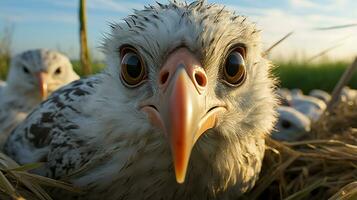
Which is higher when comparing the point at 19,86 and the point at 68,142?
the point at 68,142

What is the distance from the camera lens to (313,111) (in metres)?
6.83

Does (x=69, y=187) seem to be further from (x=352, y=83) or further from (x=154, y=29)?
(x=352, y=83)

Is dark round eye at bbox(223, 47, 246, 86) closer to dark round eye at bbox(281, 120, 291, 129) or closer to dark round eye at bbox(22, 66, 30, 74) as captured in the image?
dark round eye at bbox(281, 120, 291, 129)

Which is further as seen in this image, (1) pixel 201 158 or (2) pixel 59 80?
(2) pixel 59 80

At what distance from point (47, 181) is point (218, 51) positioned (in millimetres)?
997

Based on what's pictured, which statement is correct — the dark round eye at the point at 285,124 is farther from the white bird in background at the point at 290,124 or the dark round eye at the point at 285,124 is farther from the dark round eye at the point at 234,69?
the dark round eye at the point at 234,69

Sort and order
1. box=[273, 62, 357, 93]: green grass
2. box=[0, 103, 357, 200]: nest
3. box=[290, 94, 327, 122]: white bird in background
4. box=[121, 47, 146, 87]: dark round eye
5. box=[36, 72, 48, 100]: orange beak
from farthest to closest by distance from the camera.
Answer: box=[273, 62, 357, 93]: green grass < box=[290, 94, 327, 122]: white bird in background < box=[36, 72, 48, 100]: orange beak < box=[0, 103, 357, 200]: nest < box=[121, 47, 146, 87]: dark round eye

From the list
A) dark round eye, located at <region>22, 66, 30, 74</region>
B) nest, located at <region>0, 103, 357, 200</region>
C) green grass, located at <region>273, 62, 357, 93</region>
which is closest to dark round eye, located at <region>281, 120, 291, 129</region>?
nest, located at <region>0, 103, 357, 200</region>

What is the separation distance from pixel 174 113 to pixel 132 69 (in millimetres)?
392

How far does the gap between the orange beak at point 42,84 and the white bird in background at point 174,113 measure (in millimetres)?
2688

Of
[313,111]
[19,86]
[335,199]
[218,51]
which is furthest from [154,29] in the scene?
[313,111]

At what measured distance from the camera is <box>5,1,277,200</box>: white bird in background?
1932 mm

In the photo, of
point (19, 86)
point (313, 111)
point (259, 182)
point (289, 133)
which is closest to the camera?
point (259, 182)

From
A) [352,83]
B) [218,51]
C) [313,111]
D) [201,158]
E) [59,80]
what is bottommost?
[352,83]
